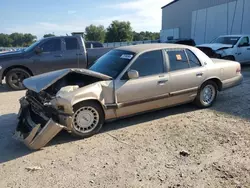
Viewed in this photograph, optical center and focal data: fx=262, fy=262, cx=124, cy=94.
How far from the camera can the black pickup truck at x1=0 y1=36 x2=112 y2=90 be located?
8945mm

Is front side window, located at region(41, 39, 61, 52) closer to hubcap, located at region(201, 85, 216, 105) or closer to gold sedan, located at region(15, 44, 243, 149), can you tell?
gold sedan, located at region(15, 44, 243, 149)

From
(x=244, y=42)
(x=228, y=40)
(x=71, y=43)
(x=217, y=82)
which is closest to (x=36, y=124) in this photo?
(x=217, y=82)

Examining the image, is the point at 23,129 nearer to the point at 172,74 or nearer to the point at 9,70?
the point at 172,74

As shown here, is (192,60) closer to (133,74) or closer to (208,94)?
(208,94)

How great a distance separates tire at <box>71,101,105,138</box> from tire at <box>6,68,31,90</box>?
214 inches

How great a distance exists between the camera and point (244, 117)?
5.40m

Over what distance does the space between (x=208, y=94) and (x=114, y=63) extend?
7.96ft

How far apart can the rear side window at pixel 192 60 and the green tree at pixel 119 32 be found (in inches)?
3046

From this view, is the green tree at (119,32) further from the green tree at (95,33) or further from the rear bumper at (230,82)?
the rear bumper at (230,82)

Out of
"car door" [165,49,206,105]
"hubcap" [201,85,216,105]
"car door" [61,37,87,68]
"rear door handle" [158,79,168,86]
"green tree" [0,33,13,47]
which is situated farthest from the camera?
"green tree" [0,33,13,47]

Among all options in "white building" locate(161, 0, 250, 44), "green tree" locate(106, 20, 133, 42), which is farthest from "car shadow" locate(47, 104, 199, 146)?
"green tree" locate(106, 20, 133, 42)

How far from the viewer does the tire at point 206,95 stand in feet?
19.5

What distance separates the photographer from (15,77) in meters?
9.04

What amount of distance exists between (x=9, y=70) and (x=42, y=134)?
5787mm
